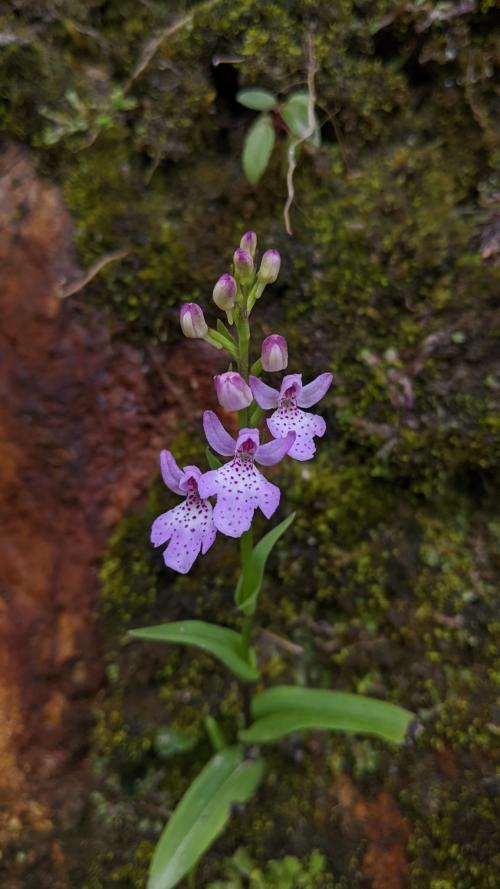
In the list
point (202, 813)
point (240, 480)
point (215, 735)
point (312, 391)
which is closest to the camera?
point (240, 480)

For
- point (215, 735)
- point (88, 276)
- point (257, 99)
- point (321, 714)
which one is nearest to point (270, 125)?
point (257, 99)

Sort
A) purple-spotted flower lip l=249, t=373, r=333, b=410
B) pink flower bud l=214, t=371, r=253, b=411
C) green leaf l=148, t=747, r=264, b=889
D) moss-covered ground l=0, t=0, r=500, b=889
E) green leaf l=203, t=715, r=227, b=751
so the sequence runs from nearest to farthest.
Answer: pink flower bud l=214, t=371, r=253, b=411
purple-spotted flower lip l=249, t=373, r=333, b=410
green leaf l=148, t=747, r=264, b=889
green leaf l=203, t=715, r=227, b=751
moss-covered ground l=0, t=0, r=500, b=889

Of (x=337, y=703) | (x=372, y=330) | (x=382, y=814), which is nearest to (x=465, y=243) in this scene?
(x=372, y=330)

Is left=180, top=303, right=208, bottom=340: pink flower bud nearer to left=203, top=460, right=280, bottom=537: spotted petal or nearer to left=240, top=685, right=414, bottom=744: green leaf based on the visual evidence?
left=203, top=460, right=280, bottom=537: spotted petal

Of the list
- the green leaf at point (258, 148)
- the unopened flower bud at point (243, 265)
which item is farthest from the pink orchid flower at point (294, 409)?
the green leaf at point (258, 148)

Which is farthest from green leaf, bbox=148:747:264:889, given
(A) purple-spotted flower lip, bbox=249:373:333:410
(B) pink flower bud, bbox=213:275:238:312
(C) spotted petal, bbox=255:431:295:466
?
(B) pink flower bud, bbox=213:275:238:312

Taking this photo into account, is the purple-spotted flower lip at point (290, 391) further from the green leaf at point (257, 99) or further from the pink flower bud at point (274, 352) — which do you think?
the green leaf at point (257, 99)

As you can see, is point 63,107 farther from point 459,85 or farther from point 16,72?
point 459,85

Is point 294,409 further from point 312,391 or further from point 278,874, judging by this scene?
point 278,874
